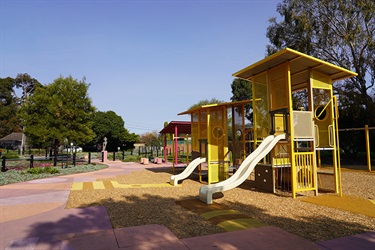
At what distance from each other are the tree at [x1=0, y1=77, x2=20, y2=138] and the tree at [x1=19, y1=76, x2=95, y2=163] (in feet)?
156

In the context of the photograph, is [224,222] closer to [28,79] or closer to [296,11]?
[296,11]

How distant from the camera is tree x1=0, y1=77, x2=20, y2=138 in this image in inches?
2349

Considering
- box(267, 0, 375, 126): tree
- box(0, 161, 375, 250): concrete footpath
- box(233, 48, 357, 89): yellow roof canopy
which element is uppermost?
box(267, 0, 375, 126): tree

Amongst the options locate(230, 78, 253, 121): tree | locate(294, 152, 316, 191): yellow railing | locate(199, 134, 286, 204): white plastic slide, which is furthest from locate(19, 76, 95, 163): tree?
locate(230, 78, 253, 121): tree

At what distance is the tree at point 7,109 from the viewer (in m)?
59.7

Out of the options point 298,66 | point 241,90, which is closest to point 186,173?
point 298,66

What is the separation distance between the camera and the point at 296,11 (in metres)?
19.8

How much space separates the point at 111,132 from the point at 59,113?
28.9m

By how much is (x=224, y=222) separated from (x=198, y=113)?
24.8ft

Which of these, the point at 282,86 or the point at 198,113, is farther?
the point at 198,113

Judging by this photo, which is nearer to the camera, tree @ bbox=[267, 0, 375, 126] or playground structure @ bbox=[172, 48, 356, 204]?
playground structure @ bbox=[172, 48, 356, 204]

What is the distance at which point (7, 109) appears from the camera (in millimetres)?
60031

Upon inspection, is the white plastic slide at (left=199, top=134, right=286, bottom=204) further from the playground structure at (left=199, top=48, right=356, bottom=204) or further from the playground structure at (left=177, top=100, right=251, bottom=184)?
the playground structure at (left=177, top=100, right=251, bottom=184)

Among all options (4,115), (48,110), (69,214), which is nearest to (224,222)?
(69,214)
